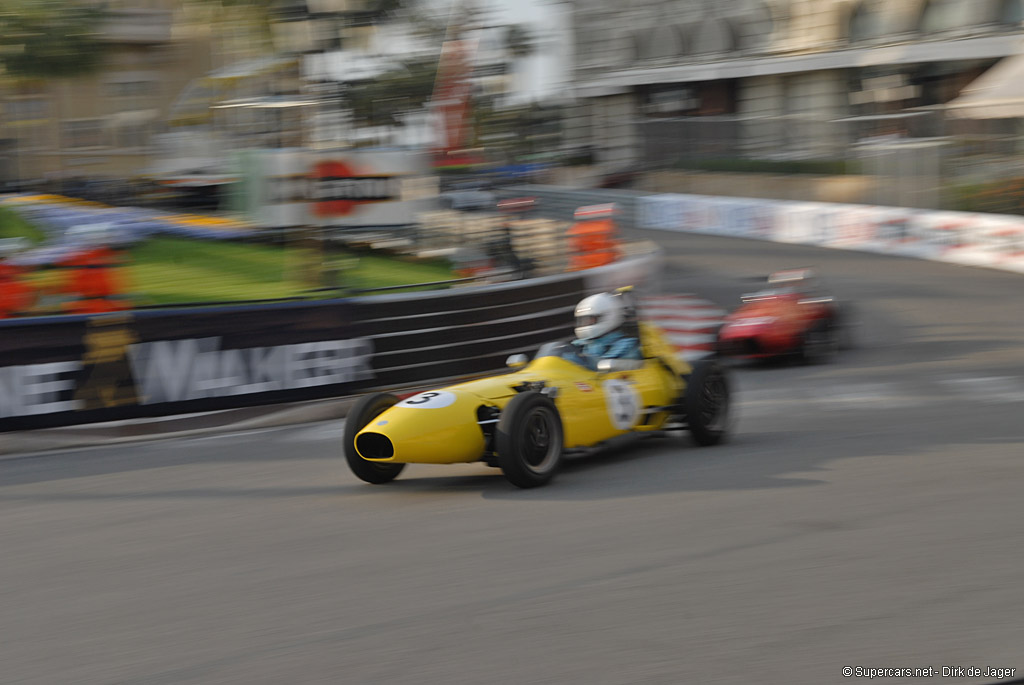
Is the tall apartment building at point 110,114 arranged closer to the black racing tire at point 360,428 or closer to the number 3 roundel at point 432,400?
the black racing tire at point 360,428

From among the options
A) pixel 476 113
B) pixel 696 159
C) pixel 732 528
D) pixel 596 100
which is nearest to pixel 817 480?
pixel 732 528

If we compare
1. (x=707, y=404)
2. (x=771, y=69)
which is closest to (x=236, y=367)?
(x=707, y=404)

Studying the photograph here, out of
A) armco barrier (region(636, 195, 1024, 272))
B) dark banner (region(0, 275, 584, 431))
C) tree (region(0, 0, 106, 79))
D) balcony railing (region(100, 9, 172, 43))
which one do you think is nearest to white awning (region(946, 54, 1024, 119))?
armco barrier (region(636, 195, 1024, 272))

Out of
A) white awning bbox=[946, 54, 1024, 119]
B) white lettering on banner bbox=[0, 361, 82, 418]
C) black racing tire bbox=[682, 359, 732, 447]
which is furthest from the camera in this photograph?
white awning bbox=[946, 54, 1024, 119]

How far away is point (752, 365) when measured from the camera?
43.3 ft

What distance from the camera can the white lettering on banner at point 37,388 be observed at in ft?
31.6

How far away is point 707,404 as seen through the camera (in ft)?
28.1

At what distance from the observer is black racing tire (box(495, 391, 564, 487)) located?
7.01m

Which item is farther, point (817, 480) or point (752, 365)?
point (752, 365)

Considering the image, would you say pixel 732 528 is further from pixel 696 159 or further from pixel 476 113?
pixel 696 159

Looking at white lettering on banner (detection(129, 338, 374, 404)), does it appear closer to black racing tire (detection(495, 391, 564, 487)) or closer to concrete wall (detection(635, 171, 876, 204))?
black racing tire (detection(495, 391, 564, 487))

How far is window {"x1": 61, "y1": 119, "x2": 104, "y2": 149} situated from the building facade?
52.0ft

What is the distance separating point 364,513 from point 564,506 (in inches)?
44.6

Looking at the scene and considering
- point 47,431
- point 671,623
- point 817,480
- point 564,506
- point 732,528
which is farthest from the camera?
point 47,431
